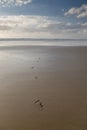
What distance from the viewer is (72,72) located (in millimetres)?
8445

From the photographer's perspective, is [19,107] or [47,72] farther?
[47,72]

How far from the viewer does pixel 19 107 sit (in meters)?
5.35

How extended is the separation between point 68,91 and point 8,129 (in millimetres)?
2321

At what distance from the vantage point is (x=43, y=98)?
586cm

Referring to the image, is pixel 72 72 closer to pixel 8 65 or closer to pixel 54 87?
pixel 54 87

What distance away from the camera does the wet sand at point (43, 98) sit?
472 centimetres

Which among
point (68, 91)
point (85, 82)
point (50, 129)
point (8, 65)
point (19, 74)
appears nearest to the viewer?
point (50, 129)

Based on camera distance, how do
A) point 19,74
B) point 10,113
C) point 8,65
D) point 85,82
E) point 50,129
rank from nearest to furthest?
1. point 50,129
2. point 10,113
3. point 85,82
4. point 19,74
5. point 8,65

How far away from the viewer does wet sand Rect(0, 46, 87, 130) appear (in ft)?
15.5

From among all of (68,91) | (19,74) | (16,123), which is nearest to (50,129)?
(16,123)

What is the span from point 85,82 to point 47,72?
1.68 metres

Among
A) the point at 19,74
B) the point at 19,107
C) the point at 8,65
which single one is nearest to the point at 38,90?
the point at 19,107

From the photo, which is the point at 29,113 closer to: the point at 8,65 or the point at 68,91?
the point at 68,91

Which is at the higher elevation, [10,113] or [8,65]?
[8,65]
